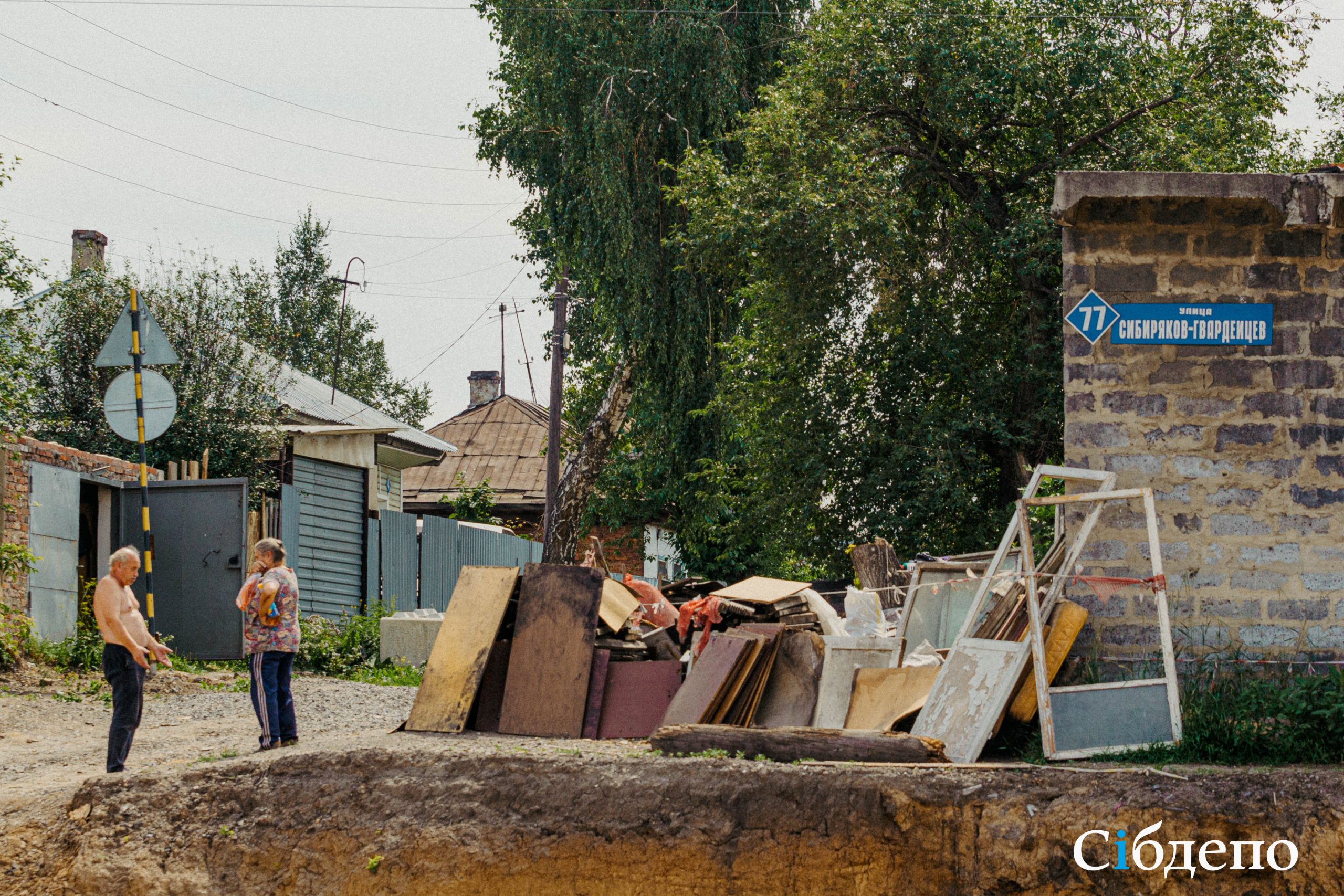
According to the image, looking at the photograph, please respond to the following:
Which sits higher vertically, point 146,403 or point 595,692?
point 146,403

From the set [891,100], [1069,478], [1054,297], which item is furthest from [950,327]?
[1069,478]

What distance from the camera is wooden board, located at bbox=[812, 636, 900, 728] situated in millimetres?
8383

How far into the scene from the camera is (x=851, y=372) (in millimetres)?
15891

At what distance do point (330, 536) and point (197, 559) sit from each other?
3.62 metres

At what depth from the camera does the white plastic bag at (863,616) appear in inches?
362

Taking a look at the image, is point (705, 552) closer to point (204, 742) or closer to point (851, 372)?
point (851, 372)

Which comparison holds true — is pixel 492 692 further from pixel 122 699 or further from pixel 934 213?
pixel 934 213

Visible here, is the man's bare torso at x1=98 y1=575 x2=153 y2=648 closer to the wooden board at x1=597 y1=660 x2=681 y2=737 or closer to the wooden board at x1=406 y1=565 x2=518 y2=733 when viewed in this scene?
the wooden board at x1=406 y1=565 x2=518 y2=733

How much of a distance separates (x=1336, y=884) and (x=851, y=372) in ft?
34.6

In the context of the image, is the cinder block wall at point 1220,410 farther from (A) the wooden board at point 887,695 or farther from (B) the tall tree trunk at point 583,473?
(B) the tall tree trunk at point 583,473

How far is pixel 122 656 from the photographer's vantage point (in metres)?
7.65

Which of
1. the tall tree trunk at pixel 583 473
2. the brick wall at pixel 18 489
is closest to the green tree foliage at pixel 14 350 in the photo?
the brick wall at pixel 18 489

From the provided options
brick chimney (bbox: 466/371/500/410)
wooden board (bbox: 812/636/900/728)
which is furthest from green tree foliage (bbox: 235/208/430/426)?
wooden board (bbox: 812/636/900/728)

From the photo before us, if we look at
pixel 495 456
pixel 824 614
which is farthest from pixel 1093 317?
pixel 495 456
